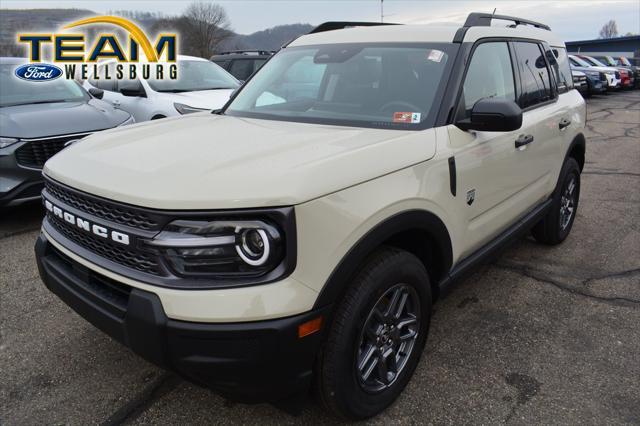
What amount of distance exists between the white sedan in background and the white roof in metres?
3.58

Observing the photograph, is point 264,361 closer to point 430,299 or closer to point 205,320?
point 205,320

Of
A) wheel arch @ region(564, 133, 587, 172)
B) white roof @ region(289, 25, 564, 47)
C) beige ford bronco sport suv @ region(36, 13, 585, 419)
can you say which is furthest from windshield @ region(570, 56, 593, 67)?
beige ford bronco sport suv @ region(36, 13, 585, 419)

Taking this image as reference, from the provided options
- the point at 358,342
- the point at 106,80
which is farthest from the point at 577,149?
the point at 106,80

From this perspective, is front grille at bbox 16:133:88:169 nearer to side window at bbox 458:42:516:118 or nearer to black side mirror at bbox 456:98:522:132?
side window at bbox 458:42:516:118

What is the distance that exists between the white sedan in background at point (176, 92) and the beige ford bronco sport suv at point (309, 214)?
3720 mm

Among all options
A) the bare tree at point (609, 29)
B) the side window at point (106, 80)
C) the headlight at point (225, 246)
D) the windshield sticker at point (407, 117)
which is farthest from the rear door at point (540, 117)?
the bare tree at point (609, 29)

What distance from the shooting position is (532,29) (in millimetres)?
4062

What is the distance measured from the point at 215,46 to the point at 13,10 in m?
21.1

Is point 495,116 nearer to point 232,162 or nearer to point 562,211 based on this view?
point 232,162

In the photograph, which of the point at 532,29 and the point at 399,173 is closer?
the point at 399,173

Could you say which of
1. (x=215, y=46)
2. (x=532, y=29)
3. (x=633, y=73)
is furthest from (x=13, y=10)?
(x=532, y=29)

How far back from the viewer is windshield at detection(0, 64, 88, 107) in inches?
228

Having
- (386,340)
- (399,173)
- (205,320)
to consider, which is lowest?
(386,340)

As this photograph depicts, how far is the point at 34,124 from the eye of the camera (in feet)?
16.4
